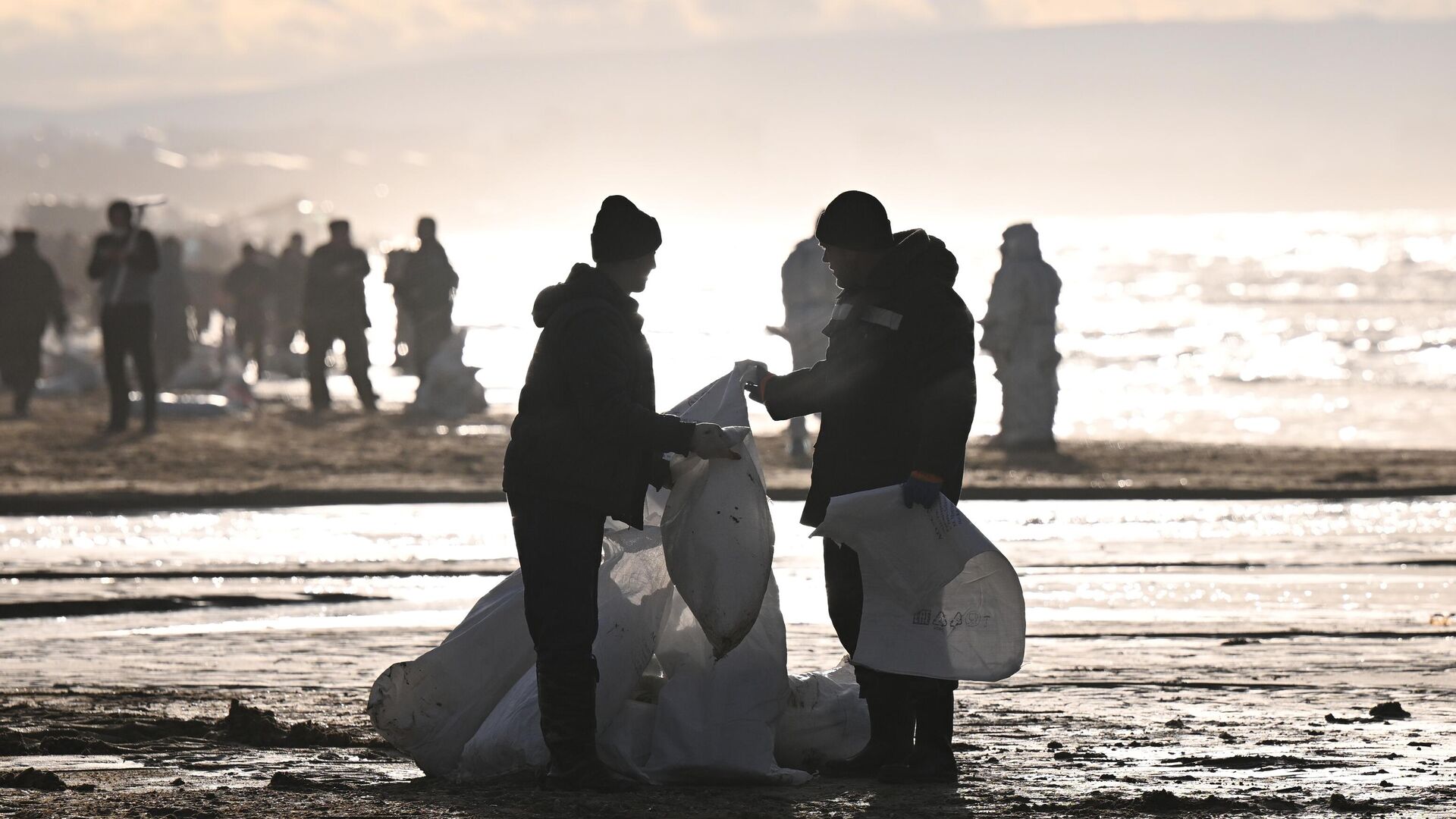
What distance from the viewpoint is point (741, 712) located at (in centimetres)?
559

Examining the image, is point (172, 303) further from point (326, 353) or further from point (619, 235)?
point (619, 235)

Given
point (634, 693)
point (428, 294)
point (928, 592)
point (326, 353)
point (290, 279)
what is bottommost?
point (634, 693)

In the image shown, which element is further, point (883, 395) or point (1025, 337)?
point (1025, 337)

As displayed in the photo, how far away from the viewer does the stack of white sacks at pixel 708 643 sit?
5508 millimetres

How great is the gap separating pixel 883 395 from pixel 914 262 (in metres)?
0.40

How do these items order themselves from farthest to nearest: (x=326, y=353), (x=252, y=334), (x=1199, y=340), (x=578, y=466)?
(x=1199, y=340) → (x=252, y=334) → (x=326, y=353) → (x=578, y=466)

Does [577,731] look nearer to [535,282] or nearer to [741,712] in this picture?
[741,712]

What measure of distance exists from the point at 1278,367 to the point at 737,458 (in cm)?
3949

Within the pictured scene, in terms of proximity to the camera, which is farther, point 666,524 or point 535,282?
point 535,282

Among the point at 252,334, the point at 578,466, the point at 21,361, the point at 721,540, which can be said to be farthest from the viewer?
the point at 252,334

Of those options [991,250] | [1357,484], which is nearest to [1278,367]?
[1357,484]

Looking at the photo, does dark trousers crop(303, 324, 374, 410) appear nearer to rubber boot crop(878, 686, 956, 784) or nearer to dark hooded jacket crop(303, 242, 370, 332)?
A: dark hooded jacket crop(303, 242, 370, 332)

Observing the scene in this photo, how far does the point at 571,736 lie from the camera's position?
534 cm

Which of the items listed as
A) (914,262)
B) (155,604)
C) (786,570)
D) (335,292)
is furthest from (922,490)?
(335,292)
